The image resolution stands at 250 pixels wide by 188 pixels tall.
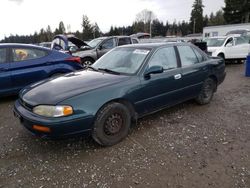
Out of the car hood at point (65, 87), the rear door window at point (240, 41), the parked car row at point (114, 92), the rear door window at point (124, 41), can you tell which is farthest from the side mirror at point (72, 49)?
the rear door window at point (240, 41)

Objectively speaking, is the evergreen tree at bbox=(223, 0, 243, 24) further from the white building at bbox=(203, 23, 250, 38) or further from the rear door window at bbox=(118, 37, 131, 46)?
the rear door window at bbox=(118, 37, 131, 46)

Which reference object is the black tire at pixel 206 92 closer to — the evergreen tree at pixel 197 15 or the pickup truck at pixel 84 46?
the pickup truck at pixel 84 46

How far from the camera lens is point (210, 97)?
5.26 m

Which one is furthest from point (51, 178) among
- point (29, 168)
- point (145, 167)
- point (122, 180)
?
point (145, 167)

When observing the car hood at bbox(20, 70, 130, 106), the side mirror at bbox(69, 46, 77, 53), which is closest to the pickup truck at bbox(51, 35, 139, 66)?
the side mirror at bbox(69, 46, 77, 53)

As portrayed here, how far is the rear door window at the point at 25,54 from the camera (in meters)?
5.38

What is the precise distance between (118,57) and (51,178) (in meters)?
2.43

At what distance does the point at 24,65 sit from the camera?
5.38m

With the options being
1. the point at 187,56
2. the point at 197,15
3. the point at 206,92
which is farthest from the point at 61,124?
the point at 197,15

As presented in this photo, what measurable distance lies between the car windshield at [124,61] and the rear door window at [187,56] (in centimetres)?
89

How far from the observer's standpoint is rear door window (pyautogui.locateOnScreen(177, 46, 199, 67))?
4.45m

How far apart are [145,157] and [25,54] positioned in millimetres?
4147

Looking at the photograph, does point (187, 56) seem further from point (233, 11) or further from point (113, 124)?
point (233, 11)

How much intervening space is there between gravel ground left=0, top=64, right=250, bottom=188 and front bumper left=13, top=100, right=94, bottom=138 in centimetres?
26
